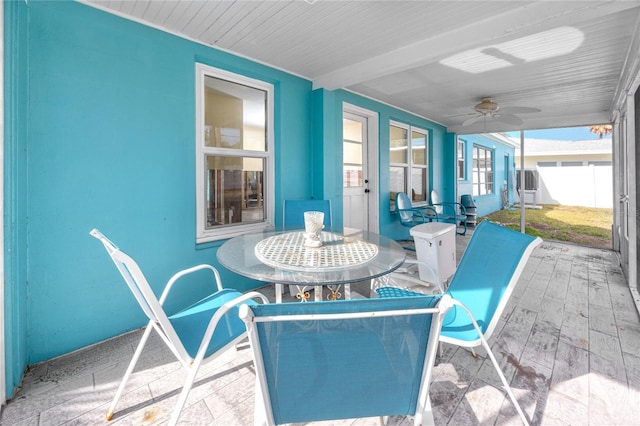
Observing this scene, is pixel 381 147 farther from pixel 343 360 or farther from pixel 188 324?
pixel 343 360

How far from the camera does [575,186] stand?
10.3m

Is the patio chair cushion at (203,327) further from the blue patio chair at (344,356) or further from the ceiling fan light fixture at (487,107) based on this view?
the ceiling fan light fixture at (487,107)

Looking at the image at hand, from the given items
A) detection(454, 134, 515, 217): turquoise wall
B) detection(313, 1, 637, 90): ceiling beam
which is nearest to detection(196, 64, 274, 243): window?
detection(313, 1, 637, 90): ceiling beam

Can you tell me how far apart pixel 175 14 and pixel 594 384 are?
366 cm

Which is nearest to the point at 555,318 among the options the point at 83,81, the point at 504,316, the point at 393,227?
the point at 504,316

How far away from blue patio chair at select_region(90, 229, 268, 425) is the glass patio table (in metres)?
0.16

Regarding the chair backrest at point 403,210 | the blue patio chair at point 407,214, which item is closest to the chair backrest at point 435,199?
the blue patio chair at point 407,214

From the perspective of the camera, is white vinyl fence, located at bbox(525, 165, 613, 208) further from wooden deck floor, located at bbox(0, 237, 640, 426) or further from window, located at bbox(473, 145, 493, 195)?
wooden deck floor, located at bbox(0, 237, 640, 426)

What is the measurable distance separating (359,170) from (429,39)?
238 centimetres

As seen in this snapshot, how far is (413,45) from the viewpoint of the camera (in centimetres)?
271

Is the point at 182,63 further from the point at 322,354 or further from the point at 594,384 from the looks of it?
the point at 594,384

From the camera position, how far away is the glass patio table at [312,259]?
1.32 m

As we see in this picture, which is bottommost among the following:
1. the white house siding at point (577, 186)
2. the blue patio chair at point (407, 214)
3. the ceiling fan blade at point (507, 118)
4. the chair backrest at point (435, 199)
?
the blue patio chair at point (407, 214)

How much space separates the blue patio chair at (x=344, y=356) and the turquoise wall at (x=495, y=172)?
7.19m
